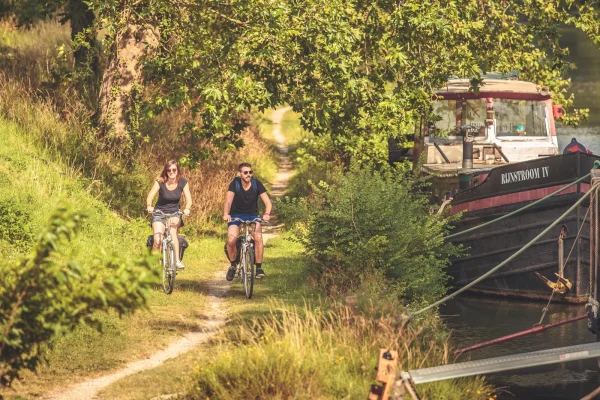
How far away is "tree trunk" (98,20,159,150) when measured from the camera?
1997cm

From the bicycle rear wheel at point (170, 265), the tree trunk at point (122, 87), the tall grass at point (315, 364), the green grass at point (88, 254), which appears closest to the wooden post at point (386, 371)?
the tall grass at point (315, 364)

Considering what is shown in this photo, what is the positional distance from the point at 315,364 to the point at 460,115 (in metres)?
10.8

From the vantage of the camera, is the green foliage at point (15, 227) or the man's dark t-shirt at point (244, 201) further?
the green foliage at point (15, 227)

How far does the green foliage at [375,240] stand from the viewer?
47.9 ft

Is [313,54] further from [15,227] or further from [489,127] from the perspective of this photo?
[15,227]

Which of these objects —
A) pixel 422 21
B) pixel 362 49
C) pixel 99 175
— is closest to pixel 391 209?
pixel 422 21

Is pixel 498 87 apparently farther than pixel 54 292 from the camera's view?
Yes

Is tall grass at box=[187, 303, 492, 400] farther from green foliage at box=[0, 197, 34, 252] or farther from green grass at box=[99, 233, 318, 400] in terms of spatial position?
green foliage at box=[0, 197, 34, 252]

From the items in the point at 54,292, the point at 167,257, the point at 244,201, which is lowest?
the point at 167,257

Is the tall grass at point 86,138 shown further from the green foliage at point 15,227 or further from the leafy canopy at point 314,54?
the green foliage at point 15,227

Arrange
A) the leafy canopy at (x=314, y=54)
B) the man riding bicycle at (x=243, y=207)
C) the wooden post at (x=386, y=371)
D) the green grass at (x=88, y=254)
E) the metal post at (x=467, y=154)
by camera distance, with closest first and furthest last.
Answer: the wooden post at (x=386, y=371), the green grass at (x=88, y=254), the man riding bicycle at (x=243, y=207), the leafy canopy at (x=314, y=54), the metal post at (x=467, y=154)

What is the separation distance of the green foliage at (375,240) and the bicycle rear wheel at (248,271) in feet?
3.36

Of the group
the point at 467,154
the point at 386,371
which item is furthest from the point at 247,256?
the point at 386,371

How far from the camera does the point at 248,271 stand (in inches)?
555
